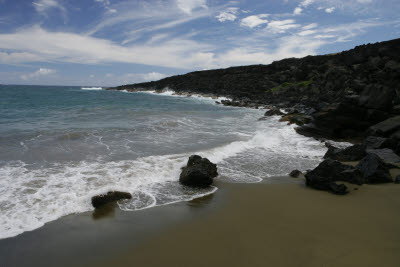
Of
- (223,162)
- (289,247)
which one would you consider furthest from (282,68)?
(289,247)

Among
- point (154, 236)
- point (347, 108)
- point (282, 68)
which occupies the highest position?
point (282, 68)

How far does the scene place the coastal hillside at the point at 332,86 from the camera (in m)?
16.1

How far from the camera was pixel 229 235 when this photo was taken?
17.6ft

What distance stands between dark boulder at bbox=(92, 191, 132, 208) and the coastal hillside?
13.6m

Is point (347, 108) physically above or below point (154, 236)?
above

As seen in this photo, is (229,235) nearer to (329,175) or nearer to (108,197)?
(108,197)

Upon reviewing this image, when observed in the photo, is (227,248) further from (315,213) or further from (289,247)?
(315,213)

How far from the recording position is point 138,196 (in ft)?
24.0

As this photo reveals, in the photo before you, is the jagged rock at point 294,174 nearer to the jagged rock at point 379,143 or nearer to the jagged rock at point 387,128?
the jagged rock at point 379,143

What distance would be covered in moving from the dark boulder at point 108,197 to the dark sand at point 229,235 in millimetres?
440

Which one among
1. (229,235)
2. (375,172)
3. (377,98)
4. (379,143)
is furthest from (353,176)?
(377,98)

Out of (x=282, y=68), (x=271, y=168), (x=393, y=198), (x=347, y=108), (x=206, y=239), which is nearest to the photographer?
(x=206, y=239)

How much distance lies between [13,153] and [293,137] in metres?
15.3

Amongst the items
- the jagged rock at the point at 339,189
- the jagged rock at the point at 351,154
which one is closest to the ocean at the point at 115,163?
the jagged rock at the point at 351,154
